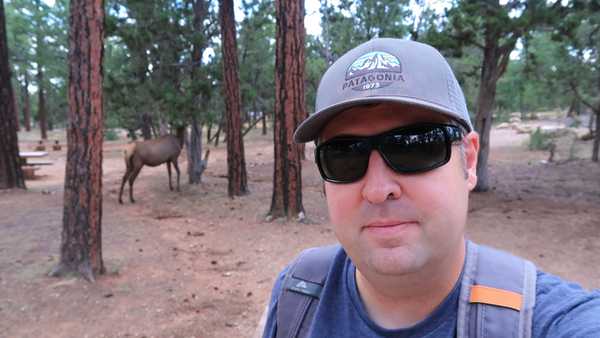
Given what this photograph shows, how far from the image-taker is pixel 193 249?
21.3 feet

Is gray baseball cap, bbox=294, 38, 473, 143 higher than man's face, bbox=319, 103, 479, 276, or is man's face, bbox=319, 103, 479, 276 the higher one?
gray baseball cap, bbox=294, 38, 473, 143

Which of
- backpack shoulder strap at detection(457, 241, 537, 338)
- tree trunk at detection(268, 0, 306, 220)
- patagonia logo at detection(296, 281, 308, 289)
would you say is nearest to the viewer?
backpack shoulder strap at detection(457, 241, 537, 338)

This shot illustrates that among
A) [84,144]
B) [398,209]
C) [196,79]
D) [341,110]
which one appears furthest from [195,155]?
[398,209]

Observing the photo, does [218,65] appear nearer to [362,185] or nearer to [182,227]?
[182,227]

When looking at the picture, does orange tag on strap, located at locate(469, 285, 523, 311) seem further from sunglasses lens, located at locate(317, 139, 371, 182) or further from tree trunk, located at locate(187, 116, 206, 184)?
tree trunk, located at locate(187, 116, 206, 184)

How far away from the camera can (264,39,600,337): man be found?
973 millimetres

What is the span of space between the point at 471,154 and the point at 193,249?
5824mm

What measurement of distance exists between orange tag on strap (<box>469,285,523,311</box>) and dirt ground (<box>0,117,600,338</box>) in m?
3.19

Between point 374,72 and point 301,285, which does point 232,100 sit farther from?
point 374,72

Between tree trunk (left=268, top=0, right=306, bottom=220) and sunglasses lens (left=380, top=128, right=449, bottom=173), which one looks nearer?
sunglasses lens (left=380, top=128, right=449, bottom=173)

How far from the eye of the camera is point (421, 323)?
1.04 metres

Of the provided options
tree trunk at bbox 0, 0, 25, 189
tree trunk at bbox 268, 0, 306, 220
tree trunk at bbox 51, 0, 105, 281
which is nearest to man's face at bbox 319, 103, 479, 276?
tree trunk at bbox 51, 0, 105, 281

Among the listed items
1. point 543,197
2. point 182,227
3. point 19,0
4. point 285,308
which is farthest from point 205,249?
point 19,0

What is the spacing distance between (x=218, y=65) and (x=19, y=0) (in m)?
15.9
